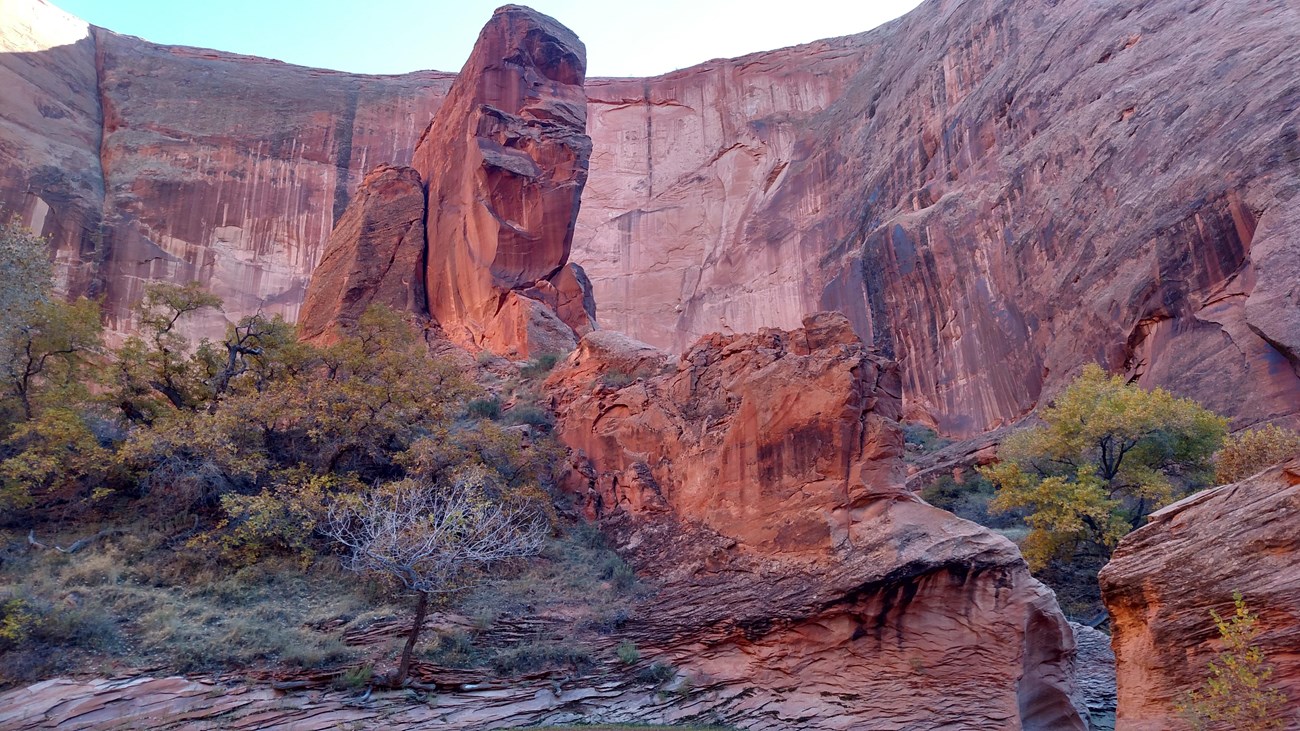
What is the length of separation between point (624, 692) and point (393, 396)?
991 centimetres

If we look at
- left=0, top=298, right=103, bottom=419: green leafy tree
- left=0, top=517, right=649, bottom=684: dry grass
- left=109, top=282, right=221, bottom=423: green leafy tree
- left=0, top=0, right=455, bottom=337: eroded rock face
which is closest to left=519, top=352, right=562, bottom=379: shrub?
left=109, top=282, right=221, bottom=423: green leafy tree

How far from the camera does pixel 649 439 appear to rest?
2066 cm

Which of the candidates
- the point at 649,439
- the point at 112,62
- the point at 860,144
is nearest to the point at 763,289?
the point at 860,144

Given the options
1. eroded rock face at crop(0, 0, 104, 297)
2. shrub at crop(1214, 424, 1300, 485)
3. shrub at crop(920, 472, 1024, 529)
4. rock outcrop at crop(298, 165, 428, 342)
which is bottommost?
shrub at crop(920, 472, 1024, 529)

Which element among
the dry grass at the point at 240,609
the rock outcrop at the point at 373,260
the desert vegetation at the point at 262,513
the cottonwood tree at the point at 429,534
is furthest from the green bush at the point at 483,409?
the rock outcrop at the point at 373,260

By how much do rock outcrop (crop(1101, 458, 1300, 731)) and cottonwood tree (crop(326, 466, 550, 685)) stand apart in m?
9.29

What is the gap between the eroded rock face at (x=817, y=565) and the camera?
13891mm

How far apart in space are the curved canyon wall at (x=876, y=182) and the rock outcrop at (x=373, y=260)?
1793 centimetres

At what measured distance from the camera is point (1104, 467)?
21.7 m

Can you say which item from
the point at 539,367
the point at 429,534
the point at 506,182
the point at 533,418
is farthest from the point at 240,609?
the point at 506,182

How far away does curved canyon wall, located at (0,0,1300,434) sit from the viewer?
25234mm

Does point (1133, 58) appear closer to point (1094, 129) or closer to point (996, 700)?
point (1094, 129)

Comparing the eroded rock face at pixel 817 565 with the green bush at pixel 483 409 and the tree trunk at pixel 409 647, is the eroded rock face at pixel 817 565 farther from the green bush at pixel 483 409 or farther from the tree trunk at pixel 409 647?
the green bush at pixel 483 409

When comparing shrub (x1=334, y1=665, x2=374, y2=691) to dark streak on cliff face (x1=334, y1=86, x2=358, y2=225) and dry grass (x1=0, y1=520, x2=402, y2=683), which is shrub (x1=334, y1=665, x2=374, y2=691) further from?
dark streak on cliff face (x1=334, y1=86, x2=358, y2=225)
